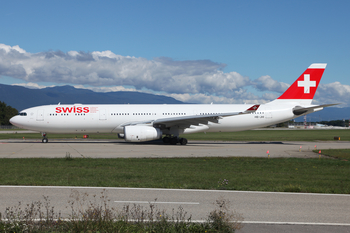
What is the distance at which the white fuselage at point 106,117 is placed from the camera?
96.6 feet

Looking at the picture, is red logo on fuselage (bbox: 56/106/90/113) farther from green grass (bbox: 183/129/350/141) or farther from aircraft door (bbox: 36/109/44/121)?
green grass (bbox: 183/129/350/141)

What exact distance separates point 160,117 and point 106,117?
524 cm

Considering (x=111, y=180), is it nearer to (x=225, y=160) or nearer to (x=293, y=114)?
(x=225, y=160)

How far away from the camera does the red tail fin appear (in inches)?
Result: 1267

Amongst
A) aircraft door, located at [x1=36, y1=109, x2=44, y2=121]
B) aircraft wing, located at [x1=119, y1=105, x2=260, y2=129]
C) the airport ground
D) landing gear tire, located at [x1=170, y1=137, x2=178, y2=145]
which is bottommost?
the airport ground

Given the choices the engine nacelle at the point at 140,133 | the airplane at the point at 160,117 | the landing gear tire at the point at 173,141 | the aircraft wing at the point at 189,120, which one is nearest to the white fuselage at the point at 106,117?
the airplane at the point at 160,117

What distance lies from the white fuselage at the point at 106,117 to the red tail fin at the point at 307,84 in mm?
3482

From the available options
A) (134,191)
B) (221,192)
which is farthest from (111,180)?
(221,192)

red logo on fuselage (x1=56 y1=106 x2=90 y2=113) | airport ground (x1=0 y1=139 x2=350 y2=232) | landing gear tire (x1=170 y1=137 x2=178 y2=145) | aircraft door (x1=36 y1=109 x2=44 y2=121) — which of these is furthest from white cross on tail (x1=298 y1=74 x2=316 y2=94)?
aircraft door (x1=36 y1=109 x2=44 y2=121)

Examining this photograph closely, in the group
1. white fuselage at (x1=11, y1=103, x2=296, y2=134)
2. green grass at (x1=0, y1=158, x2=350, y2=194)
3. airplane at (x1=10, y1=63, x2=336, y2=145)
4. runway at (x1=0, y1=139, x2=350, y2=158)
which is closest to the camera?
green grass at (x1=0, y1=158, x2=350, y2=194)

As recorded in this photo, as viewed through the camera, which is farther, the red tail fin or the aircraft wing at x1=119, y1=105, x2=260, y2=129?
the red tail fin

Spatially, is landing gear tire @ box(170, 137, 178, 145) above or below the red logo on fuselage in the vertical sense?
below

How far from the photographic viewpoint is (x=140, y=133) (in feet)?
88.5

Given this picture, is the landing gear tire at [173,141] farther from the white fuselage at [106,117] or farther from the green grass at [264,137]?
the green grass at [264,137]
